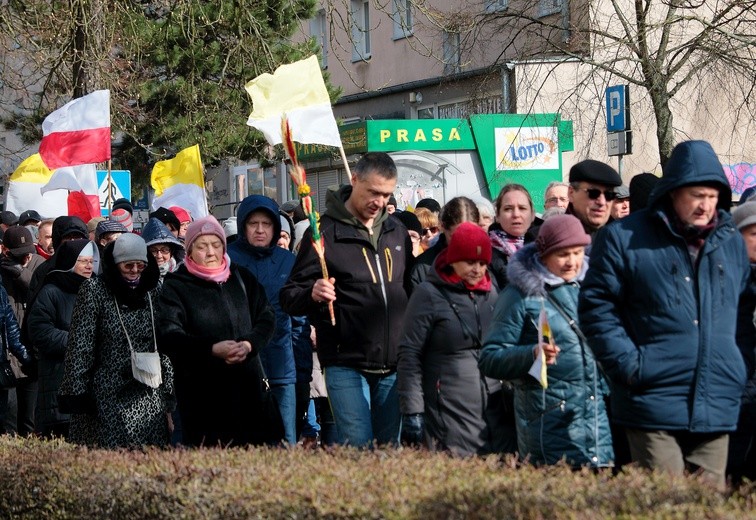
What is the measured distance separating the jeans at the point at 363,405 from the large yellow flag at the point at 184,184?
662 centimetres

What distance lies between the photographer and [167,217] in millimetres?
12680

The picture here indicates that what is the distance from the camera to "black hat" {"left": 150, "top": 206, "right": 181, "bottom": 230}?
41.5 feet

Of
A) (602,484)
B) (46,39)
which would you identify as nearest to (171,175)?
(46,39)

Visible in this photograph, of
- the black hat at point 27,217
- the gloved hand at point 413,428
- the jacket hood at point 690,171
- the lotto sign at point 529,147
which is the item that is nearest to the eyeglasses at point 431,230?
the gloved hand at point 413,428

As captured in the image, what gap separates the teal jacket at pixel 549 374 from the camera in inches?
230

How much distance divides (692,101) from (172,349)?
74.1ft

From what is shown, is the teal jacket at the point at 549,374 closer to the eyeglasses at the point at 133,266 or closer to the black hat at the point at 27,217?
the eyeglasses at the point at 133,266

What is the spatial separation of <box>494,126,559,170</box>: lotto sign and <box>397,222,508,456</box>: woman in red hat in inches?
575

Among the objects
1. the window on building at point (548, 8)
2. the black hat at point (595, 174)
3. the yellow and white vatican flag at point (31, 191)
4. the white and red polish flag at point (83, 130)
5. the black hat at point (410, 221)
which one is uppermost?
the window on building at point (548, 8)

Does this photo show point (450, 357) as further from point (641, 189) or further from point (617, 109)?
point (617, 109)

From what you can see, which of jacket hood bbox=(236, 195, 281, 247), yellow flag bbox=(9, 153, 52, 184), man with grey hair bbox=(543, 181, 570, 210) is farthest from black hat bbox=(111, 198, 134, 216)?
man with grey hair bbox=(543, 181, 570, 210)

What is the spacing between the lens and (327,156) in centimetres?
2200

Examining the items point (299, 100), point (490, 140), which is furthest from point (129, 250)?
point (490, 140)

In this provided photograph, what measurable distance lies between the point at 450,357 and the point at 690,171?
161 cm
